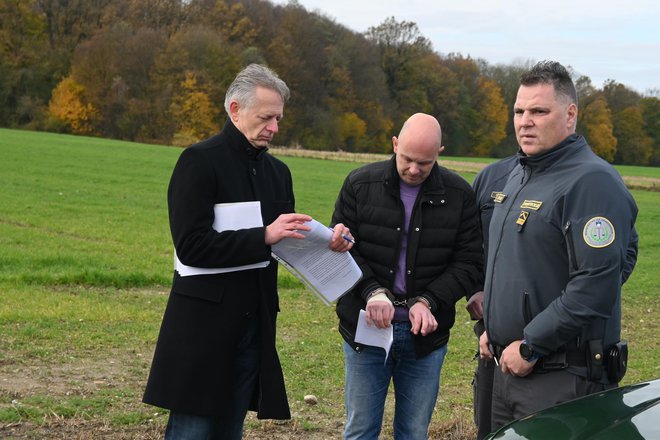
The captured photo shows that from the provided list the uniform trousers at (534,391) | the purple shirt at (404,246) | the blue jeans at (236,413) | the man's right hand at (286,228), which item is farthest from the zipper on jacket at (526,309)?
the blue jeans at (236,413)

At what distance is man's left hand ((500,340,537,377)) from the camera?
3762mm

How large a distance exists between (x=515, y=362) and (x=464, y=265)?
2.39 ft

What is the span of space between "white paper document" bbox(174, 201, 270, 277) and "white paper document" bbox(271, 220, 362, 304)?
131 millimetres

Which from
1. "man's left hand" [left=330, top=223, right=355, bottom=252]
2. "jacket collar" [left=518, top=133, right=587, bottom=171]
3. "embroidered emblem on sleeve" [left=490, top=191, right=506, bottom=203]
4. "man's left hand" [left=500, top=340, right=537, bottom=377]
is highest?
"jacket collar" [left=518, top=133, right=587, bottom=171]

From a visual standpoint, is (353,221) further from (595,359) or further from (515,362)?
(595,359)

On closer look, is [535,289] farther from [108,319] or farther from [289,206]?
[108,319]

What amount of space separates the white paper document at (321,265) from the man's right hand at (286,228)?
15 cm

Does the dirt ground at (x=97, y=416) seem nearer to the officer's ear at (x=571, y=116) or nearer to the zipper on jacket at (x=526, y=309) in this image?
the zipper on jacket at (x=526, y=309)

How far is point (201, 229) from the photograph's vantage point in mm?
3949

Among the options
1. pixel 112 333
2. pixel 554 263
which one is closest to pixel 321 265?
pixel 554 263

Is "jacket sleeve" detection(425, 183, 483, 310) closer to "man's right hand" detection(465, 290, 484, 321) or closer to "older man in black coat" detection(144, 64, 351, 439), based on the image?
"man's right hand" detection(465, 290, 484, 321)

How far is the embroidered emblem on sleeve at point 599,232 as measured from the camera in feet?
11.5

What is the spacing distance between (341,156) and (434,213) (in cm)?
5508

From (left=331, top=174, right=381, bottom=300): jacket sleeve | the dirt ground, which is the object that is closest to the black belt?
(left=331, top=174, right=381, bottom=300): jacket sleeve
